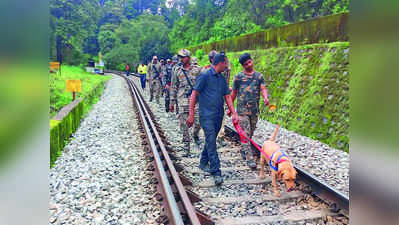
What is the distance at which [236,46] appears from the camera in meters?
18.4

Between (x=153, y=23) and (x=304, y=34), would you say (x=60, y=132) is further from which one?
(x=153, y=23)

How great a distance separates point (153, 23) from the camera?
54.2 m

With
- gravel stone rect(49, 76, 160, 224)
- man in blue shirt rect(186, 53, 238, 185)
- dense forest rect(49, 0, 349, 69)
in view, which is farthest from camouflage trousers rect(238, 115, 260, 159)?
dense forest rect(49, 0, 349, 69)

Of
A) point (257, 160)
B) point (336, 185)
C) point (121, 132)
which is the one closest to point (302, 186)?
point (336, 185)

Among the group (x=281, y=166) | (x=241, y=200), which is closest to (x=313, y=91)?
(x=281, y=166)

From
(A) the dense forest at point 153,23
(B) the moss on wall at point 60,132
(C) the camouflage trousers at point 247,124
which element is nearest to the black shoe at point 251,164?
(C) the camouflage trousers at point 247,124

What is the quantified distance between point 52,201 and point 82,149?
2750 millimetres

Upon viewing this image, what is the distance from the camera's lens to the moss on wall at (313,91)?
7.59 meters

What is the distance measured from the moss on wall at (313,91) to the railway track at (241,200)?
3.05 m

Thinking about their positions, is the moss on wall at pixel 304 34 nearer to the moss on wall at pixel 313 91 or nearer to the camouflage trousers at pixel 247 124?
the moss on wall at pixel 313 91

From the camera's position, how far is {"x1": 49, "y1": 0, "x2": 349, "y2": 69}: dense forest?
3066 centimetres

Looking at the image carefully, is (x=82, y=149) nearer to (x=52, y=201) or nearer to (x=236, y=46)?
(x=52, y=201)

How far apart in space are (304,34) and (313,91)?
3.28 m
